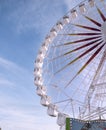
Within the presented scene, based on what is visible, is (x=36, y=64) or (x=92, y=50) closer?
(x=92, y=50)

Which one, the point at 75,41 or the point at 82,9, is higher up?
the point at 82,9

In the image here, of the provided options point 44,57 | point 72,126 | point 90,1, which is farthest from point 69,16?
point 72,126

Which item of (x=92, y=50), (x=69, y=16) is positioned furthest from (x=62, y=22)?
(x=92, y=50)

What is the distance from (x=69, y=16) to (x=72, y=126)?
10740mm

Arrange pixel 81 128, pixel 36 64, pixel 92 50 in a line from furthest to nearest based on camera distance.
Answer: pixel 36 64, pixel 81 128, pixel 92 50

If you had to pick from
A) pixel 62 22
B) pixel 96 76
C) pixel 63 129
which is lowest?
pixel 63 129

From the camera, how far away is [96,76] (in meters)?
27.7

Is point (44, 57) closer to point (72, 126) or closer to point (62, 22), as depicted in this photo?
point (62, 22)

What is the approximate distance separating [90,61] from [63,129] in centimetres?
687

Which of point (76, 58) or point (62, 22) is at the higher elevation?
point (62, 22)

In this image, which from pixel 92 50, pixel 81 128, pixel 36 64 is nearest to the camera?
pixel 92 50

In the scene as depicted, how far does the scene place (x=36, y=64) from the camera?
104 feet

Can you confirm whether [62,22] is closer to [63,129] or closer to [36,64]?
[36,64]

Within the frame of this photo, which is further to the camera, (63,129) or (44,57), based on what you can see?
(44,57)
